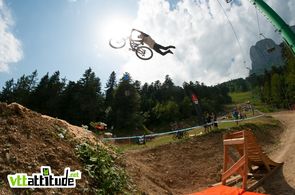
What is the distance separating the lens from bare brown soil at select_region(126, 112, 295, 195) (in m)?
13.0

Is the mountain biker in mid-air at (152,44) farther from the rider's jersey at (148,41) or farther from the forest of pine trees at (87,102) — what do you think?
the forest of pine trees at (87,102)

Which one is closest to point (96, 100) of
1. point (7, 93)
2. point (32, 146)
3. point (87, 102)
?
point (87, 102)

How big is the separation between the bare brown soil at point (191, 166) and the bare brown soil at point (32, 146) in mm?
3104

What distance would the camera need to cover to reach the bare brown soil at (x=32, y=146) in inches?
372

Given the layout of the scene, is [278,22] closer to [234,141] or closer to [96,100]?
[234,141]

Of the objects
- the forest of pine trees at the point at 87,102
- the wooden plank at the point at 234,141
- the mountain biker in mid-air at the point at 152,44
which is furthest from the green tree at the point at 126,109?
the wooden plank at the point at 234,141

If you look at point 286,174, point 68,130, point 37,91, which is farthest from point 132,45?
A: point 37,91

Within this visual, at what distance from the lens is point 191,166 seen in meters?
18.8

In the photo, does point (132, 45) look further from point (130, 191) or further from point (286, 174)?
point (286, 174)

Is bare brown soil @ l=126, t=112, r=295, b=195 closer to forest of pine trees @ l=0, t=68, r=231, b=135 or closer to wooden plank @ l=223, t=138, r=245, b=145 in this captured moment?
wooden plank @ l=223, t=138, r=245, b=145

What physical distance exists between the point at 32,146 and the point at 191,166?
10404mm

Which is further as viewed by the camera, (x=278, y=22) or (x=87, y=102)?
(x=87, y=102)

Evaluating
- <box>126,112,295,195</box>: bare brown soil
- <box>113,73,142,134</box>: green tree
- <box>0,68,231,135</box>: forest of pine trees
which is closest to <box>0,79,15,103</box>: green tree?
<box>0,68,231,135</box>: forest of pine trees

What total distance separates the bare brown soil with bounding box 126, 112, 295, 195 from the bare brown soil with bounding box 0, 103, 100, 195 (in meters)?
3.10
